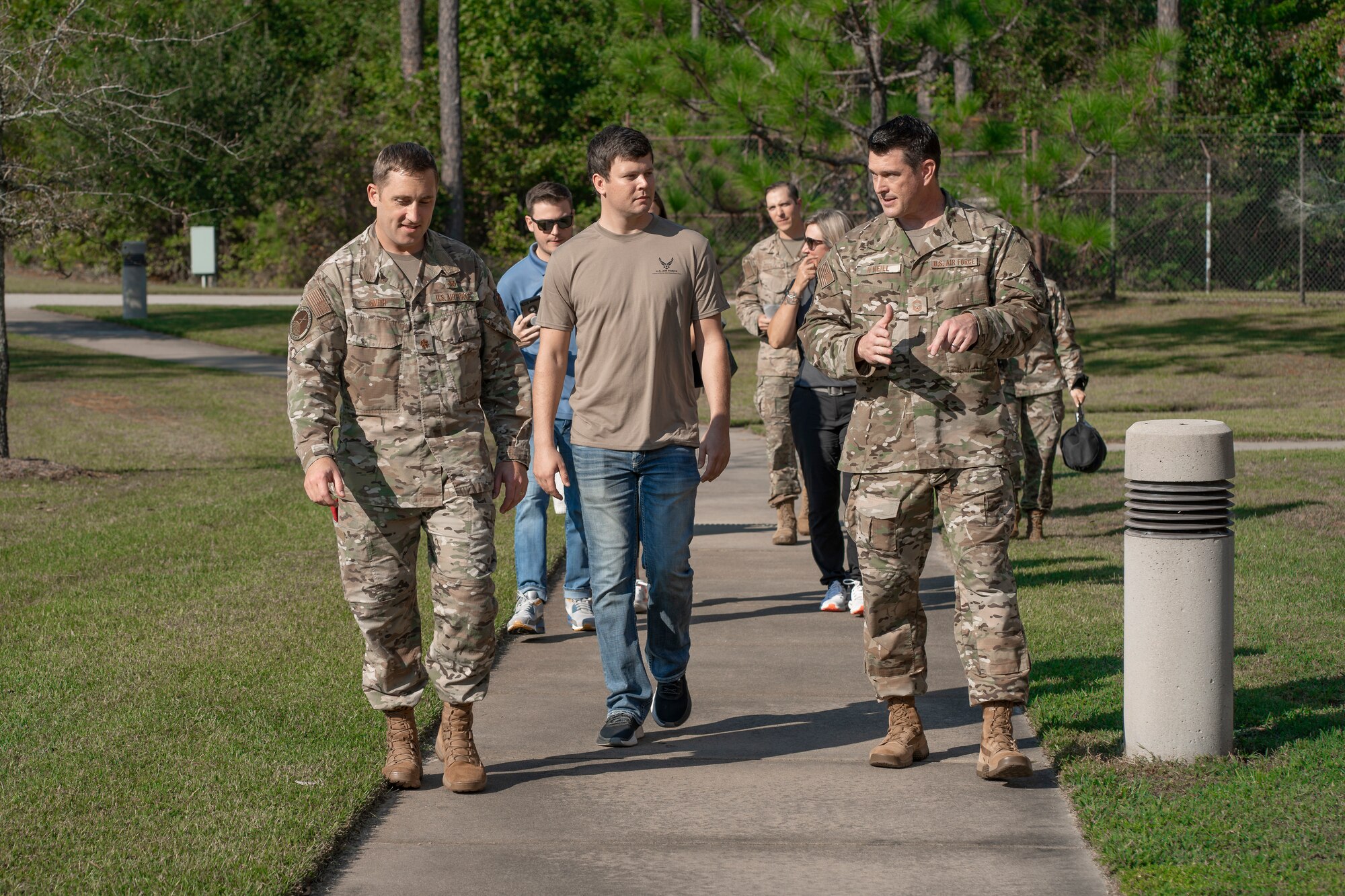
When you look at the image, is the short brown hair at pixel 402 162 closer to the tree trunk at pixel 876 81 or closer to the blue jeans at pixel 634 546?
the blue jeans at pixel 634 546

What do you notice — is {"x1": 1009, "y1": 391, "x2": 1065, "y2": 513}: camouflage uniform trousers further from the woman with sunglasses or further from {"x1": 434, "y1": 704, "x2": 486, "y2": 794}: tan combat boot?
{"x1": 434, "y1": 704, "x2": 486, "y2": 794}: tan combat boot

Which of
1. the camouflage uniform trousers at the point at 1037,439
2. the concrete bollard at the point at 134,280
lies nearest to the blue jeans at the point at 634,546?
the camouflage uniform trousers at the point at 1037,439

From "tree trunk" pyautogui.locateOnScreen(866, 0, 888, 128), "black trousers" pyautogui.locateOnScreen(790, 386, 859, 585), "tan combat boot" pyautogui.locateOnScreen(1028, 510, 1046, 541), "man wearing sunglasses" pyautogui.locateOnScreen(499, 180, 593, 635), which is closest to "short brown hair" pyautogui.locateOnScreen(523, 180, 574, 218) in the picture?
"man wearing sunglasses" pyautogui.locateOnScreen(499, 180, 593, 635)

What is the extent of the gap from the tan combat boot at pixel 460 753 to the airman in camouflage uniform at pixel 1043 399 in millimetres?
5012

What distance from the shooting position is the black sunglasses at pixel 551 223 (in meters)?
7.02

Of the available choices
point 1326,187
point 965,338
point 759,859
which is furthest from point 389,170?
point 1326,187

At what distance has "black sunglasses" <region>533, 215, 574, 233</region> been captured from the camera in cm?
702

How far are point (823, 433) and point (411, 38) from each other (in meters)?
29.5

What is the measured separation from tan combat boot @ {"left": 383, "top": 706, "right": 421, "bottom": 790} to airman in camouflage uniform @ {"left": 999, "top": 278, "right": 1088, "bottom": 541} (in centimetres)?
511

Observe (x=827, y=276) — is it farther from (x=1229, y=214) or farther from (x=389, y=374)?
(x=1229, y=214)

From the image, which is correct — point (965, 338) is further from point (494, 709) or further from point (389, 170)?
point (494, 709)

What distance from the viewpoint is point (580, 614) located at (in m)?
7.47

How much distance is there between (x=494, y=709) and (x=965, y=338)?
243cm

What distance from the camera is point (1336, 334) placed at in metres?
22.2
